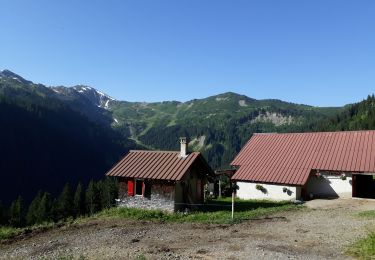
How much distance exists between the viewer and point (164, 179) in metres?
29.7

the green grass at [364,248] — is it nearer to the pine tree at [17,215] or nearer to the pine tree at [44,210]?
the pine tree at [44,210]

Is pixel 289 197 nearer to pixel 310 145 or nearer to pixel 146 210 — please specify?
pixel 310 145

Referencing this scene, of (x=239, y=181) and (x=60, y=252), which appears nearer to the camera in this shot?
(x=60, y=252)

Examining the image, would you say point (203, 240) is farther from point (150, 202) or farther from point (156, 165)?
point (156, 165)

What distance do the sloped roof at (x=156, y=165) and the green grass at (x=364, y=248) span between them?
14.4 m

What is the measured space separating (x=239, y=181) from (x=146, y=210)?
42.7 ft

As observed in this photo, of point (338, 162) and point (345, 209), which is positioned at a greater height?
point (338, 162)

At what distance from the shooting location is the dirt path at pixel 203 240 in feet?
54.7

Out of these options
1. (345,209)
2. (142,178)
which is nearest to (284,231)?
(345,209)

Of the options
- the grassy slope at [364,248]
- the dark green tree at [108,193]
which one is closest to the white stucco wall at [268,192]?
the grassy slope at [364,248]

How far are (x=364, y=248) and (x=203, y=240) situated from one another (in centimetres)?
733

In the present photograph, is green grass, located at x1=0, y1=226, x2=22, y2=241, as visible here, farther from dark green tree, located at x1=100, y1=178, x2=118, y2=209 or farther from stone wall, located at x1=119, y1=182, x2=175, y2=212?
dark green tree, located at x1=100, y1=178, x2=118, y2=209

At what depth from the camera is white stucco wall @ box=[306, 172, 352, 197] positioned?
3622 cm

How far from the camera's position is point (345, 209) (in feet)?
96.7
